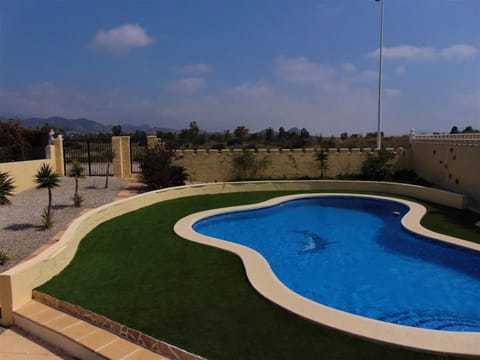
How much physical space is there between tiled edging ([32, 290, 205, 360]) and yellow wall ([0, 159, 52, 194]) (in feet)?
30.8

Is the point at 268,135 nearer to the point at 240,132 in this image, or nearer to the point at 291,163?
the point at 240,132

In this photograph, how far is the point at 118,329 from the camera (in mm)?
4512

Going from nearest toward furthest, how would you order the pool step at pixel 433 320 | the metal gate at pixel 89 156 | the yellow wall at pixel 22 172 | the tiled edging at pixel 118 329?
the tiled edging at pixel 118 329, the pool step at pixel 433 320, the yellow wall at pixel 22 172, the metal gate at pixel 89 156

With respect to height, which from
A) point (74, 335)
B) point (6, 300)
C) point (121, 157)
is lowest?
point (74, 335)

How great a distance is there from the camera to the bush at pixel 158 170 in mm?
15812

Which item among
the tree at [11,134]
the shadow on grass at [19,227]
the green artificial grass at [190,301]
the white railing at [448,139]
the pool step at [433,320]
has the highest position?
the tree at [11,134]

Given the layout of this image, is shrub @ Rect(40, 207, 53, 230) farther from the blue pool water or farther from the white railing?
the white railing

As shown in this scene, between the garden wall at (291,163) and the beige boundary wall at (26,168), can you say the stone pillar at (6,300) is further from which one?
the garden wall at (291,163)

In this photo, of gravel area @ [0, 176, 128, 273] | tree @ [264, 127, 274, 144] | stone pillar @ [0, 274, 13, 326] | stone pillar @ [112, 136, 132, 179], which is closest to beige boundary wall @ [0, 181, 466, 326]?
stone pillar @ [0, 274, 13, 326]

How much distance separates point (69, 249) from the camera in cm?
736

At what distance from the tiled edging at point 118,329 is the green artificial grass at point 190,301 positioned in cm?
17

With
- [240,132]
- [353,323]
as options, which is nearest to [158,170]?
[353,323]

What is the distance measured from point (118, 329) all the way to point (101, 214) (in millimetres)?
6532

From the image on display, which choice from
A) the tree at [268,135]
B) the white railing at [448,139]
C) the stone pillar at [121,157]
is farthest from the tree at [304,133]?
the stone pillar at [121,157]
